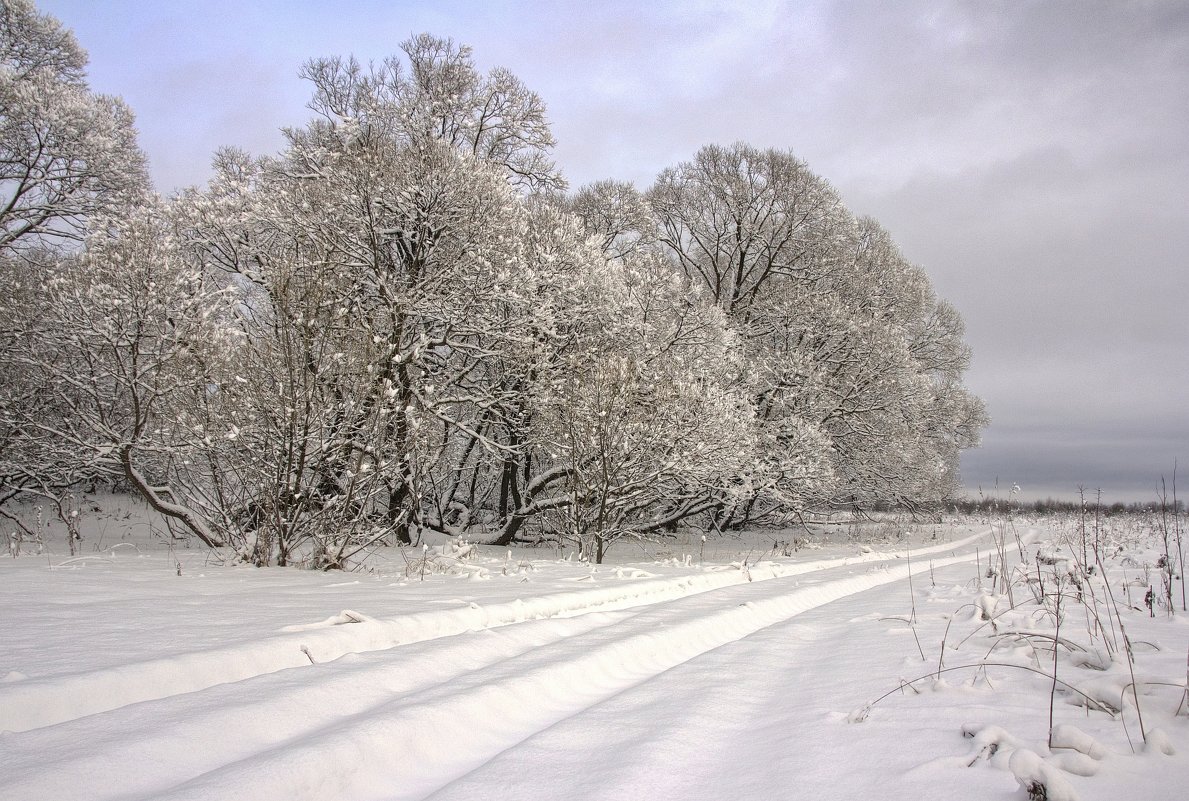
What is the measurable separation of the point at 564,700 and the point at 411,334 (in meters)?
10.2

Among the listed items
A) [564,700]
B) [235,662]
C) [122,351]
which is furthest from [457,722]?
[122,351]

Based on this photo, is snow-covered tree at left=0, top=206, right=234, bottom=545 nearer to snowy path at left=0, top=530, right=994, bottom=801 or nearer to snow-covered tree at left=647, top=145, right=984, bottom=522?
snowy path at left=0, top=530, right=994, bottom=801

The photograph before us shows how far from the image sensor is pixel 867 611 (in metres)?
4.87

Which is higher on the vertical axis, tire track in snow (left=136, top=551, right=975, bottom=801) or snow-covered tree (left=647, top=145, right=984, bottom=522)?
snow-covered tree (left=647, top=145, right=984, bottom=522)

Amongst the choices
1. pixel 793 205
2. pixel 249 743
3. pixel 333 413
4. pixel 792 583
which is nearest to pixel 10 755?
pixel 249 743

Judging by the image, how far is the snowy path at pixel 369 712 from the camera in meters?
1.85

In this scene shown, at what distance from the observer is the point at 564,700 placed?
2.85 metres

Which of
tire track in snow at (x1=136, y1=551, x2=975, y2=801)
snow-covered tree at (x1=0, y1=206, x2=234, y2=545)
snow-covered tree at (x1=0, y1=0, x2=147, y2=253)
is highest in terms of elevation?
snow-covered tree at (x1=0, y1=0, x2=147, y2=253)

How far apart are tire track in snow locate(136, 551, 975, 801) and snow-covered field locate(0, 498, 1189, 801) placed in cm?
1

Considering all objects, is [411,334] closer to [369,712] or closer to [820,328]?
[369,712]

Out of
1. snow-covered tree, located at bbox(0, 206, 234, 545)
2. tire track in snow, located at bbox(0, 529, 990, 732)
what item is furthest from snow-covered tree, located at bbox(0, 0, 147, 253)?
tire track in snow, located at bbox(0, 529, 990, 732)

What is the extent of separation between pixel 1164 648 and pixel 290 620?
4608 millimetres

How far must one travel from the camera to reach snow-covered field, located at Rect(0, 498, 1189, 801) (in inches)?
73.0

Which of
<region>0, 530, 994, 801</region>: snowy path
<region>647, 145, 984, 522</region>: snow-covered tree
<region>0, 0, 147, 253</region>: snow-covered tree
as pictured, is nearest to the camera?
<region>0, 530, 994, 801</region>: snowy path
